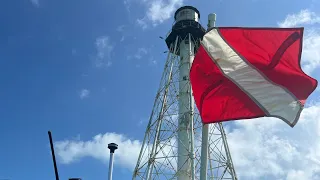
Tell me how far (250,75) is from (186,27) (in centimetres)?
2426

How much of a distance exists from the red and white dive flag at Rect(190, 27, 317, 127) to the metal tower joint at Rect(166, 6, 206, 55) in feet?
76.8

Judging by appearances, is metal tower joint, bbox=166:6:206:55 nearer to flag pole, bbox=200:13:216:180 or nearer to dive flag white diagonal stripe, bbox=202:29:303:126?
dive flag white diagonal stripe, bbox=202:29:303:126

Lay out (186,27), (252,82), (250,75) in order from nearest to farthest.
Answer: (252,82)
(250,75)
(186,27)

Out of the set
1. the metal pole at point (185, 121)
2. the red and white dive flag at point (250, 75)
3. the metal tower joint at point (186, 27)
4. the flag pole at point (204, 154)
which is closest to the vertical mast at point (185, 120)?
the metal pole at point (185, 121)

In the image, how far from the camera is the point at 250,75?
10578mm

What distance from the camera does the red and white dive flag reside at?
10.0 m

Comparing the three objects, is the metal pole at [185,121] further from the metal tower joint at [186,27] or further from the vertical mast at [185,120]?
A: the metal tower joint at [186,27]

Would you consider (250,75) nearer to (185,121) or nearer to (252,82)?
(252,82)

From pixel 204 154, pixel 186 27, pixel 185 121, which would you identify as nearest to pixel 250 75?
pixel 204 154

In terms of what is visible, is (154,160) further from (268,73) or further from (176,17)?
(268,73)

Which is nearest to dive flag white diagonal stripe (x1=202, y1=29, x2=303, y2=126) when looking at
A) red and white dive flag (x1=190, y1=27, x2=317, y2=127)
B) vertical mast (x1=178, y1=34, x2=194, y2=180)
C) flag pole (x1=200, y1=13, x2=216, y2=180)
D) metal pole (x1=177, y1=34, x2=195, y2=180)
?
red and white dive flag (x1=190, y1=27, x2=317, y2=127)

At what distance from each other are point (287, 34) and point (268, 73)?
1.50 metres

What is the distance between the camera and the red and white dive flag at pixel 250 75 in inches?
394

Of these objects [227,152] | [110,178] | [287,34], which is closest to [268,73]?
[287,34]
